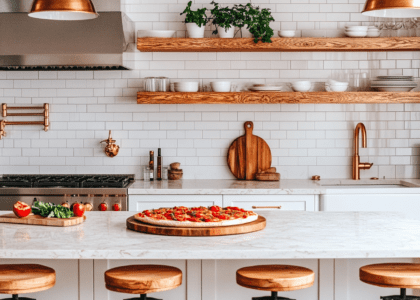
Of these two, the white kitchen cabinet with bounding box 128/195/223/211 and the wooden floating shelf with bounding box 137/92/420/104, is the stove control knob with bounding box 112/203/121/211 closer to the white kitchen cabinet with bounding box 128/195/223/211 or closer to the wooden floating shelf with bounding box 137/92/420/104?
the white kitchen cabinet with bounding box 128/195/223/211

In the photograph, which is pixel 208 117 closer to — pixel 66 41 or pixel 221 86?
pixel 221 86

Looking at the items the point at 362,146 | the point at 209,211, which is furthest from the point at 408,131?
the point at 209,211

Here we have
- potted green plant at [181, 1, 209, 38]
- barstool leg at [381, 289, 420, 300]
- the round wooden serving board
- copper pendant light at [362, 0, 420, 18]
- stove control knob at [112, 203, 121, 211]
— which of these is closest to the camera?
Result: barstool leg at [381, 289, 420, 300]

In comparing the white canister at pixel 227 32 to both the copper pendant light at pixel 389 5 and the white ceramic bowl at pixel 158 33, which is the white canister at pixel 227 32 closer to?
the white ceramic bowl at pixel 158 33

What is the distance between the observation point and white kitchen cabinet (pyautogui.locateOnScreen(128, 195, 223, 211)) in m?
4.78

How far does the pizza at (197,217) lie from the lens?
2854 mm

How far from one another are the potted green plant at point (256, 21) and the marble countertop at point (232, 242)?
231 centimetres

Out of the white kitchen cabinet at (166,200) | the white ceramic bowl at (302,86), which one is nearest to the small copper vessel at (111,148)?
the white kitchen cabinet at (166,200)

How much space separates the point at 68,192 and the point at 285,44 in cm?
245

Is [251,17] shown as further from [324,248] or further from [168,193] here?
[324,248]

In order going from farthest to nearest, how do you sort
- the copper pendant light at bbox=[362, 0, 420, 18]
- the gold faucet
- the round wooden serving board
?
the gold faucet < the copper pendant light at bbox=[362, 0, 420, 18] < the round wooden serving board

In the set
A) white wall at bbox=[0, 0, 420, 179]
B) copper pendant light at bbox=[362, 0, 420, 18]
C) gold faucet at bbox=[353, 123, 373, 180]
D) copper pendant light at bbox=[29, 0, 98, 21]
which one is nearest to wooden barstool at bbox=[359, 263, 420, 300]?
copper pendant light at bbox=[362, 0, 420, 18]

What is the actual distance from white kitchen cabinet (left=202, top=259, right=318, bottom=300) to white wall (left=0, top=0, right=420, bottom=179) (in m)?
2.65

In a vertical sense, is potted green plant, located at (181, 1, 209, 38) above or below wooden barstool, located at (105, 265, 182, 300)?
above
